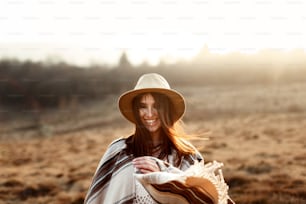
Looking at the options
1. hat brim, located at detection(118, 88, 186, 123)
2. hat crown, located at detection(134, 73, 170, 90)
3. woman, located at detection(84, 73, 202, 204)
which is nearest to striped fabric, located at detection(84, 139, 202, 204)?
woman, located at detection(84, 73, 202, 204)

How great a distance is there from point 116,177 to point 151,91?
0.48 m

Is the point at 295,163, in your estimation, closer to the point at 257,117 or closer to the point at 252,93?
the point at 257,117

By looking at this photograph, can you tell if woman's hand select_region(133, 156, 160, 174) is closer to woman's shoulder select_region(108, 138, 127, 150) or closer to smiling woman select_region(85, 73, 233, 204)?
smiling woman select_region(85, 73, 233, 204)

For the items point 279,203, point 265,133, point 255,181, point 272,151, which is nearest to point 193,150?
point 279,203

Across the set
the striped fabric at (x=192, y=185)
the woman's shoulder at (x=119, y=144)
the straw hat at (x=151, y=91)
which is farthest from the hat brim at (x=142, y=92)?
the striped fabric at (x=192, y=185)

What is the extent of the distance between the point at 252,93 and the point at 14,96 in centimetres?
434

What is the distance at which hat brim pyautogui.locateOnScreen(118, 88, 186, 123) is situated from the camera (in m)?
3.15

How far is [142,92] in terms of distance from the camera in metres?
3.16

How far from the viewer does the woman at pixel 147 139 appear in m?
3.10

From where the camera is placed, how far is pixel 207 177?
2.66 m

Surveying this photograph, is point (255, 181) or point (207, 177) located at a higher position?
point (207, 177)

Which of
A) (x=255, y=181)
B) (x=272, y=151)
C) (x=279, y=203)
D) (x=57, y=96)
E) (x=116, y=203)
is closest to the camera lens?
(x=116, y=203)

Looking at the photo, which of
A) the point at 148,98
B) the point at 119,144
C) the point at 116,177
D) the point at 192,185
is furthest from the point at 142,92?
the point at 192,185

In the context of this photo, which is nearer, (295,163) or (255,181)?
(255,181)
